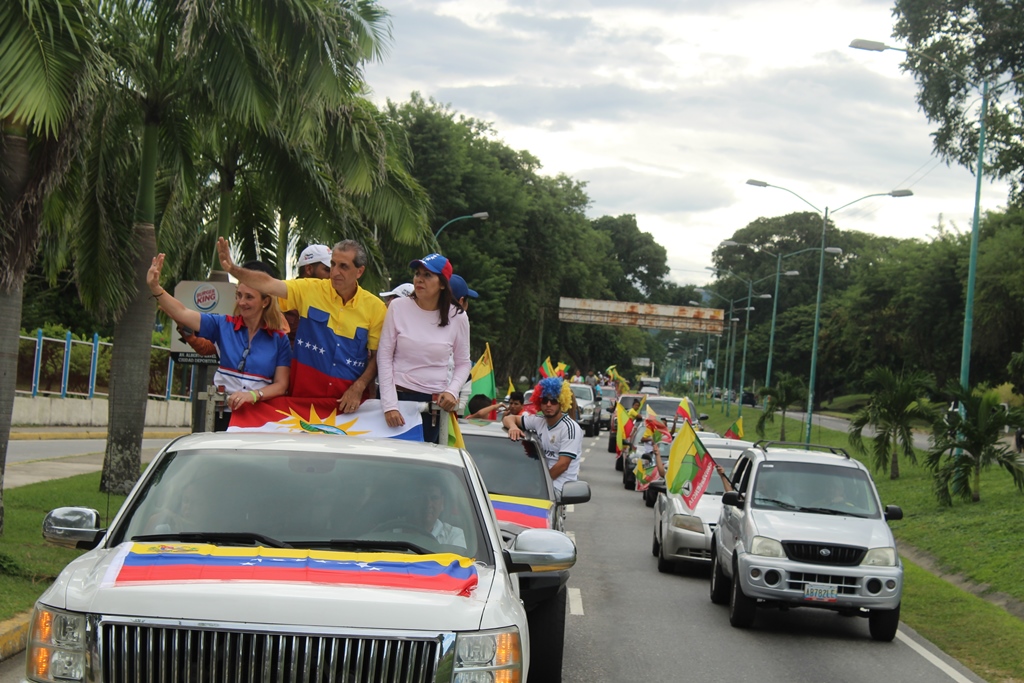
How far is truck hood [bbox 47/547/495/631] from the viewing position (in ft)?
13.3

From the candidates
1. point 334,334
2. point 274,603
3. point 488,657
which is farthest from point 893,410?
point 274,603

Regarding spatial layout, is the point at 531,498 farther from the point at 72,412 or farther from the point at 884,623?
the point at 72,412

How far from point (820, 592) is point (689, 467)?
346 cm

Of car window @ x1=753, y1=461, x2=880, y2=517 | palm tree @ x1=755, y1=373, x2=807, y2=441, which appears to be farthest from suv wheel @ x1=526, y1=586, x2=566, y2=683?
palm tree @ x1=755, y1=373, x2=807, y2=441

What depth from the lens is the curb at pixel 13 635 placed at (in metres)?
8.00

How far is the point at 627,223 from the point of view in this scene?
107938 mm

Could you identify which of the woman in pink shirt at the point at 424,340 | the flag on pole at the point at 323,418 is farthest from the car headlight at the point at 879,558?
the flag on pole at the point at 323,418

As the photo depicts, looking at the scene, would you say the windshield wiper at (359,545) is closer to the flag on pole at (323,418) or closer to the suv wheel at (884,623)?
the flag on pole at (323,418)

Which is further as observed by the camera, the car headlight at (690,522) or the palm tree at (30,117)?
the car headlight at (690,522)

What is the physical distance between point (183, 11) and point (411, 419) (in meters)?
8.01

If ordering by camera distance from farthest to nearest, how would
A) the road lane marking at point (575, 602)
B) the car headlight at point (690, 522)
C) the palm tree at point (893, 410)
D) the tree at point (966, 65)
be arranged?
the tree at point (966, 65), the palm tree at point (893, 410), the car headlight at point (690, 522), the road lane marking at point (575, 602)

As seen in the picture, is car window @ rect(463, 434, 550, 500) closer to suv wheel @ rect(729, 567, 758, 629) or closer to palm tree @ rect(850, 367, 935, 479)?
suv wheel @ rect(729, 567, 758, 629)

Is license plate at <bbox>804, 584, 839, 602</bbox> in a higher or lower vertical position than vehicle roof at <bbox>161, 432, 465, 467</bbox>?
lower

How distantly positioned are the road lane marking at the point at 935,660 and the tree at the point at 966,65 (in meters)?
31.4
